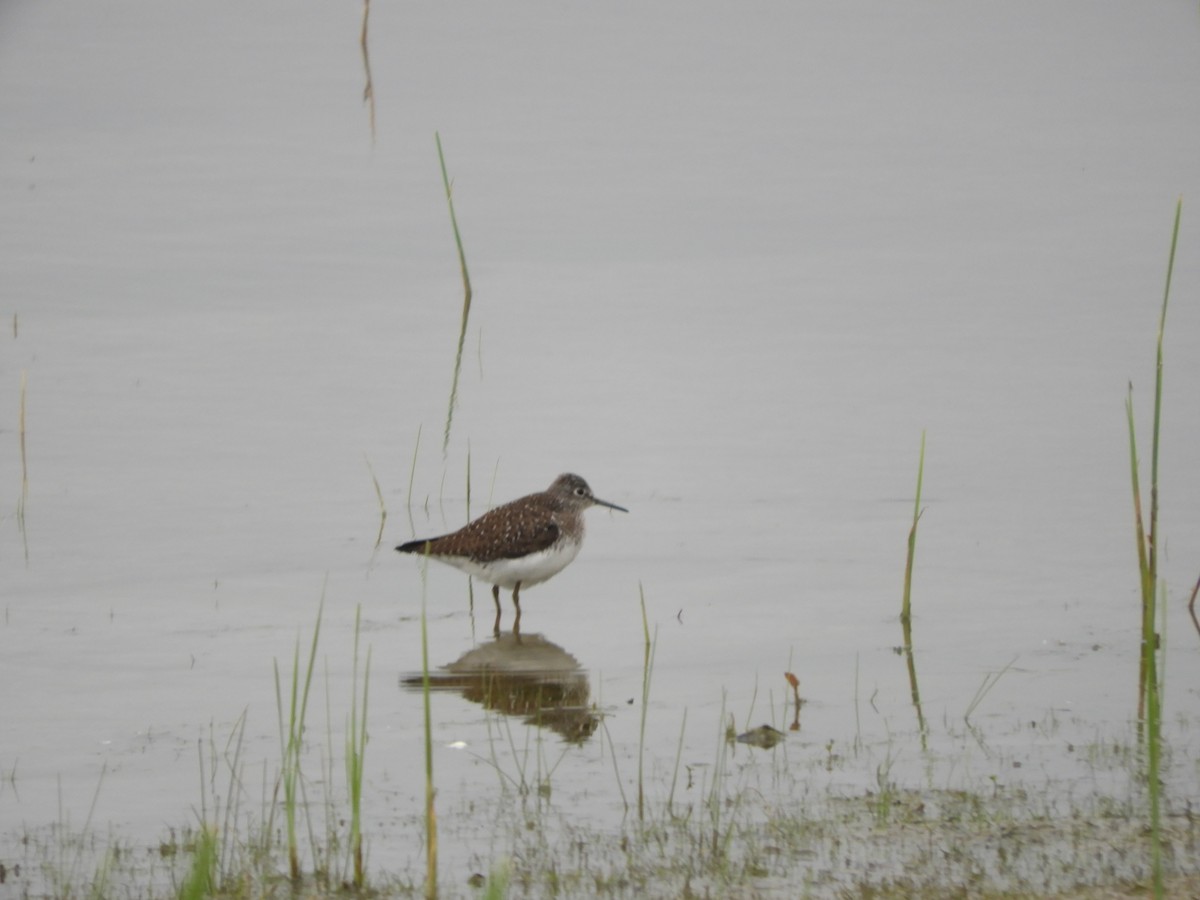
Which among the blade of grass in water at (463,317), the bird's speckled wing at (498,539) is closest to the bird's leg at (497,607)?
the bird's speckled wing at (498,539)

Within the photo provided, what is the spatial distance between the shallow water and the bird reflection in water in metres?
0.12

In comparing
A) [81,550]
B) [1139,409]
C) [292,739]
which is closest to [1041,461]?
[1139,409]

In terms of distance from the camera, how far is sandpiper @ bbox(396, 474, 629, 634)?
28.8ft

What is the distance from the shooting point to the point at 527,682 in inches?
303

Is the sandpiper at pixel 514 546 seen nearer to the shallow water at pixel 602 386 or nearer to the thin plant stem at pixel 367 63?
the shallow water at pixel 602 386

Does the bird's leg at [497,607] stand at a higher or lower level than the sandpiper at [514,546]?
lower

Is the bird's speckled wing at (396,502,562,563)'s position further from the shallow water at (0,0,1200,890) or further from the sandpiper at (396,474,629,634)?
the shallow water at (0,0,1200,890)

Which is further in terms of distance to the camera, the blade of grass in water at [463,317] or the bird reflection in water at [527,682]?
the blade of grass in water at [463,317]

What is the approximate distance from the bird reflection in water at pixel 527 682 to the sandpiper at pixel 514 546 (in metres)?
0.42

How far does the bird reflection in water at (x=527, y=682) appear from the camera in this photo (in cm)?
720

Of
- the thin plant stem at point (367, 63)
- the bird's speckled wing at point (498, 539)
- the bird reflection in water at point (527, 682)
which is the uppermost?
the thin plant stem at point (367, 63)

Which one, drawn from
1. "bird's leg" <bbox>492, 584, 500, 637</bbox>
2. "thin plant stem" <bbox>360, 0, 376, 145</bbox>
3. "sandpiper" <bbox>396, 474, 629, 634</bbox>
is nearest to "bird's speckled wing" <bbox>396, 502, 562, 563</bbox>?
"sandpiper" <bbox>396, 474, 629, 634</bbox>

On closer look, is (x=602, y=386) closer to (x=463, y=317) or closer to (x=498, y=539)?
(x=463, y=317)

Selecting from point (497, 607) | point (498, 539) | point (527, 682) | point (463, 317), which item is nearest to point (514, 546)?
point (498, 539)
